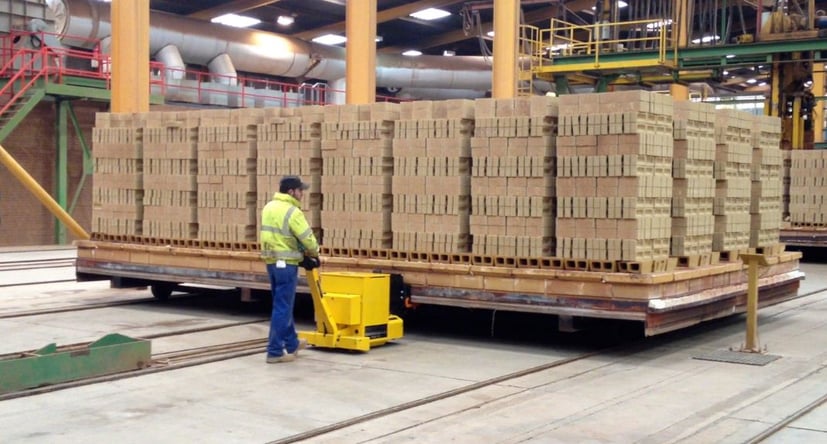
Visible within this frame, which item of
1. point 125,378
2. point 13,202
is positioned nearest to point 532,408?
point 125,378

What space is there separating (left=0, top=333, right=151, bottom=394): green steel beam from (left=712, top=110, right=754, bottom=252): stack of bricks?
628 cm

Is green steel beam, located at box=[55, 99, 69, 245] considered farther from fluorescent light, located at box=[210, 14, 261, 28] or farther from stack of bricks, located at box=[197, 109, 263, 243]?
fluorescent light, located at box=[210, 14, 261, 28]

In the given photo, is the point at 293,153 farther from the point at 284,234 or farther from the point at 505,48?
the point at 505,48

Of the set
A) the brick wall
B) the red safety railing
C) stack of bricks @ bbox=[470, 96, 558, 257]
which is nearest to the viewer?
stack of bricks @ bbox=[470, 96, 558, 257]

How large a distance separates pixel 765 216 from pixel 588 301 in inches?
153

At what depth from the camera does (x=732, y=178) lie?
10.7 m

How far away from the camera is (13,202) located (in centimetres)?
2320

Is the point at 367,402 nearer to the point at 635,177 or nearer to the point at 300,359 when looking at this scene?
the point at 300,359

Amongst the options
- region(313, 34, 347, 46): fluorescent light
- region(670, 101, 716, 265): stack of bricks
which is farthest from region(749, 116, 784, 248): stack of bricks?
region(313, 34, 347, 46): fluorescent light

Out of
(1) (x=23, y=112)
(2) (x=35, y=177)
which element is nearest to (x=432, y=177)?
(1) (x=23, y=112)

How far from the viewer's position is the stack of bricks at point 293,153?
11000mm

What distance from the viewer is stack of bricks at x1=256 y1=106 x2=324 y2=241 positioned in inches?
433

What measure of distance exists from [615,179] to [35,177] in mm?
18553

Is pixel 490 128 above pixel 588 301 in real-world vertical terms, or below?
above
